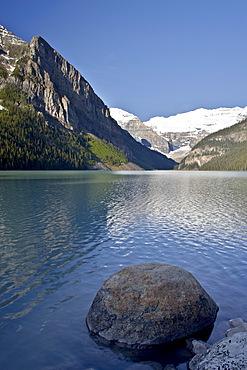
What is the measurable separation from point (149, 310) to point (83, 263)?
369 inches

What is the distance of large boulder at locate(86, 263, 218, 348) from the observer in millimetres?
10633

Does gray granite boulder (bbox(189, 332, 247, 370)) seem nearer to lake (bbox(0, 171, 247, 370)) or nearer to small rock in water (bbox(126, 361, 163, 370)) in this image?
small rock in water (bbox(126, 361, 163, 370))

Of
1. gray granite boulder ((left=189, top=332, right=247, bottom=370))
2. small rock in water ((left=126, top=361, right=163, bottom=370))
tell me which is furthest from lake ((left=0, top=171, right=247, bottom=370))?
gray granite boulder ((left=189, top=332, right=247, bottom=370))

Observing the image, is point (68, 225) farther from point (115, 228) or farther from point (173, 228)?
point (173, 228)

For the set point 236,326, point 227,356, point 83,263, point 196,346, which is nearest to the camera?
point 227,356

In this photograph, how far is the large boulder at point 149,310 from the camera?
10.6m

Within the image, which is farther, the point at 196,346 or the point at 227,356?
the point at 196,346

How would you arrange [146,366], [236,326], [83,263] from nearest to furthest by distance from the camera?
[146,366]
[236,326]
[83,263]

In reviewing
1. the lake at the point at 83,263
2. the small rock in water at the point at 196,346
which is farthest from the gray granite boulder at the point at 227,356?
the lake at the point at 83,263

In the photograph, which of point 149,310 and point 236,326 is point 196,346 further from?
point 236,326

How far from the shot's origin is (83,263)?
19.4 meters

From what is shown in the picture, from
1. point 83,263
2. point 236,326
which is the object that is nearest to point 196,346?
point 236,326

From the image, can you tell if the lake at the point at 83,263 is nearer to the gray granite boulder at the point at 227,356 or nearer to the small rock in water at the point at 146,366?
the small rock in water at the point at 146,366

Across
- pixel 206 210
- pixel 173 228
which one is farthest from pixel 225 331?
pixel 206 210
